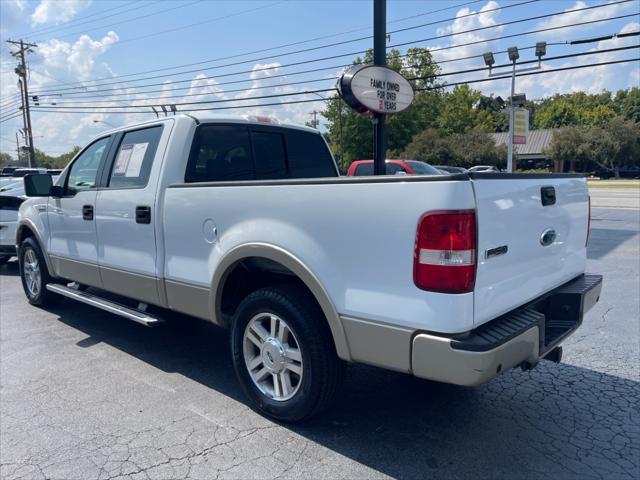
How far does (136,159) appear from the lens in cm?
426

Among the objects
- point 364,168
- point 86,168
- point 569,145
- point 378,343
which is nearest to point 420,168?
point 364,168

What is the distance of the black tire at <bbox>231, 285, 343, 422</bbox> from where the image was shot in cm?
292

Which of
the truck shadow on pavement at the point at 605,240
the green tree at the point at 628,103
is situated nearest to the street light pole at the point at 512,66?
the truck shadow on pavement at the point at 605,240

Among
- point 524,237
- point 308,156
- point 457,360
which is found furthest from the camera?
point 308,156

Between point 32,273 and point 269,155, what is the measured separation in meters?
3.52

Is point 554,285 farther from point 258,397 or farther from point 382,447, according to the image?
point 258,397

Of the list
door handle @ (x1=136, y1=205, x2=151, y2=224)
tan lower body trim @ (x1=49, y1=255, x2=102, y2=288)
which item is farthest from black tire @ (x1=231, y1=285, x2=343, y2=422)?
tan lower body trim @ (x1=49, y1=255, x2=102, y2=288)

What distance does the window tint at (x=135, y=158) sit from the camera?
4105mm

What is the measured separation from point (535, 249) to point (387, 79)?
309 centimetres

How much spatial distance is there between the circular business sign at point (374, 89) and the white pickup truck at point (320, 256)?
732mm

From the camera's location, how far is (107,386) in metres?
3.88

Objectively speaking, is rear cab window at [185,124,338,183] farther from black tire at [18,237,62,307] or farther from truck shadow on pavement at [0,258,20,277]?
truck shadow on pavement at [0,258,20,277]

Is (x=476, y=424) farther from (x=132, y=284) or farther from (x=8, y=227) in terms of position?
(x=8, y=227)

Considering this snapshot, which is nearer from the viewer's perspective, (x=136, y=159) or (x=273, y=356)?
(x=273, y=356)
